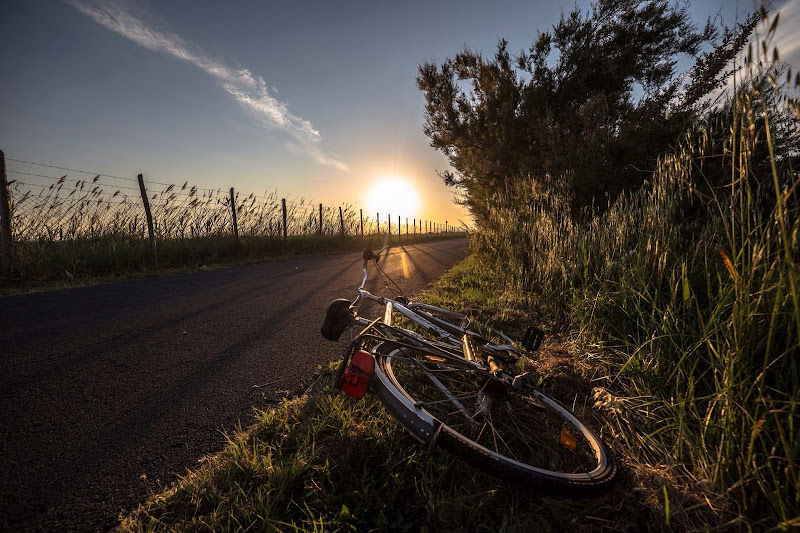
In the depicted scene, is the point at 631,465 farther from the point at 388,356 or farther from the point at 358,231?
the point at 358,231

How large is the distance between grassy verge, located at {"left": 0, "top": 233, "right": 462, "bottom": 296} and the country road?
2.15m

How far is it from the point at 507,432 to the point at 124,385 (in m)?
2.74

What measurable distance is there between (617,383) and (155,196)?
11762mm

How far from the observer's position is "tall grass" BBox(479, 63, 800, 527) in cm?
121

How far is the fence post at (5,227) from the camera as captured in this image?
680 centimetres

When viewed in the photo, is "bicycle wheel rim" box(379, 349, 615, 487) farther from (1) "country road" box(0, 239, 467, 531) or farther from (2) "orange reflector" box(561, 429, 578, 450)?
(1) "country road" box(0, 239, 467, 531)

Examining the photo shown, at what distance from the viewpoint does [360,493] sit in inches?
60.0

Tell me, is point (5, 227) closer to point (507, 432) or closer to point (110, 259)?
point (110, 259)

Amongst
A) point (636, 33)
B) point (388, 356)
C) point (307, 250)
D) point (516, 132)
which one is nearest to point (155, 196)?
point (307, 250)

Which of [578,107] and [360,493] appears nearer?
[360,493]

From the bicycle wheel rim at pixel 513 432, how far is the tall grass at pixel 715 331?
27cm

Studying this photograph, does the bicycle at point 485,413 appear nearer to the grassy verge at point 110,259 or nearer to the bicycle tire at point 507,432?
the bicycle tire at point 507,432

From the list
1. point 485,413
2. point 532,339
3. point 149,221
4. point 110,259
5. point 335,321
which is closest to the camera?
point 485,413

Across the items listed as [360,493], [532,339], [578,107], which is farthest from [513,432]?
[578,107]
